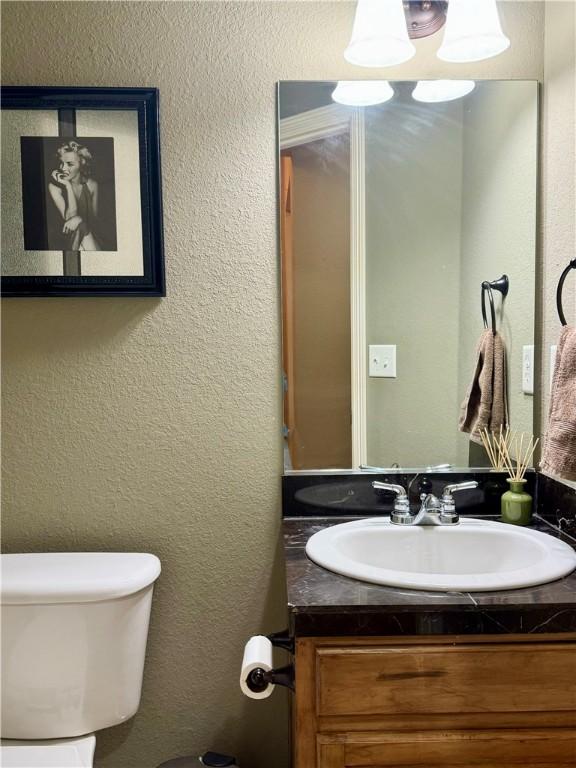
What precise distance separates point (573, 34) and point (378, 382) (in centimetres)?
90

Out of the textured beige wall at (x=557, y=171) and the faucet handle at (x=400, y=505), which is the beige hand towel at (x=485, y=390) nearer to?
the textured beige wall at (x=557, y=171)

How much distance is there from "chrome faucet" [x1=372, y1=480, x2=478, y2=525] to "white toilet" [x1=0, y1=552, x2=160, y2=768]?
0.60m

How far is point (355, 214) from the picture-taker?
1.58 m

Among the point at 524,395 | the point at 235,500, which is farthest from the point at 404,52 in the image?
the point at 235,500

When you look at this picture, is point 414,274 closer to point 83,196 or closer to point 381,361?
point 381,361

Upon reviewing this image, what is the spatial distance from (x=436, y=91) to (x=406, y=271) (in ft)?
1.46

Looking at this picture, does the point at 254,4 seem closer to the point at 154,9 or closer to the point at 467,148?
the point at 154,9

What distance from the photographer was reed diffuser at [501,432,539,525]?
4.90 feet

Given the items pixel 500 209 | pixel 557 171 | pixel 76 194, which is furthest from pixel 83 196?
pixel 557 171

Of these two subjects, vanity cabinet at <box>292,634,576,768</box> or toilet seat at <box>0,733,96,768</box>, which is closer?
vanity cabinet at <box>292,634,576,768</box>

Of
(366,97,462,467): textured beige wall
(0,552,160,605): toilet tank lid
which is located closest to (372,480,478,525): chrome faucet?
(366,97,462,467): textured beige wall

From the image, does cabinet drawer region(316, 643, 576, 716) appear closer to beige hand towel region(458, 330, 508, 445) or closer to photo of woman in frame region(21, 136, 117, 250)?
beige hand towel region(458, 330, 508, 445)

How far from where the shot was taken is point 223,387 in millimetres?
1598

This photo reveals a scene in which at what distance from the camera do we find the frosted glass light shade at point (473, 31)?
1386 mm
